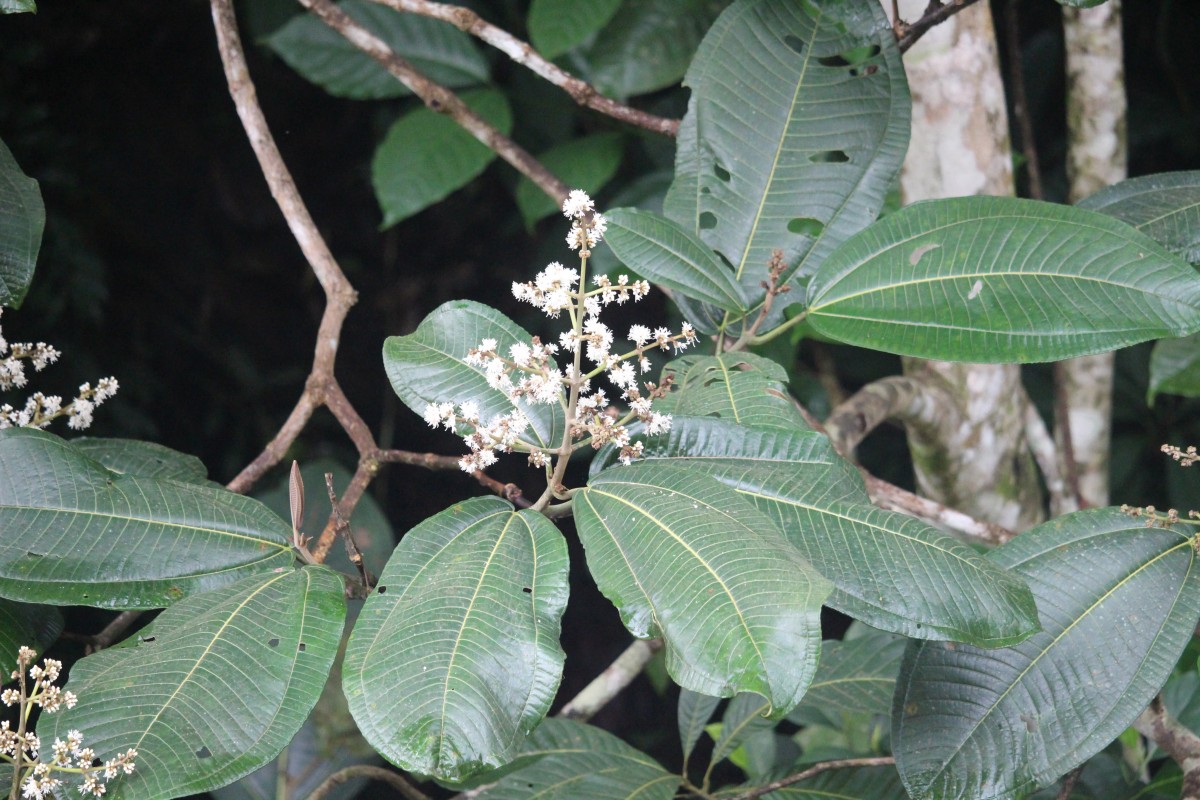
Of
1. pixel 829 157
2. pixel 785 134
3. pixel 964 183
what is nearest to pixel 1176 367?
pixel 964 183

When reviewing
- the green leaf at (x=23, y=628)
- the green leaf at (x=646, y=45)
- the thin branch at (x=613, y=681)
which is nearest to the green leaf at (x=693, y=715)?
the thin branch at (x=613, y=681)

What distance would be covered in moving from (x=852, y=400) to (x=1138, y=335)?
1.52 ft

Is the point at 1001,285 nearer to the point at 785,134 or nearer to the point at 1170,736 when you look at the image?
the point at 785,134

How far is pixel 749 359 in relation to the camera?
32.8 inches

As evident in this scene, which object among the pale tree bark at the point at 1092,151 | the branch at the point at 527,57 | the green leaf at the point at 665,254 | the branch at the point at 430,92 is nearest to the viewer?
the green leaf at the point at 665,254

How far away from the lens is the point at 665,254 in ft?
2.85

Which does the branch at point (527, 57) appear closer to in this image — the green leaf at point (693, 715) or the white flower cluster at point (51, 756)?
the green leaf at point (693, 715)

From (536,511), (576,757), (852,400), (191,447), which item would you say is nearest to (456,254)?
(191,447)

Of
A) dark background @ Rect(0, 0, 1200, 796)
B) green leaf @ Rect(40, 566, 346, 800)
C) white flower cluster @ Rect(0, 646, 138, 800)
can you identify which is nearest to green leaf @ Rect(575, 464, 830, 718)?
green leaf @ Rect(40, 566, 346, 800)

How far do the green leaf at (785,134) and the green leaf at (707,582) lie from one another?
0.38 meters

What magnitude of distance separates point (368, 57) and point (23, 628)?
3.82 ft

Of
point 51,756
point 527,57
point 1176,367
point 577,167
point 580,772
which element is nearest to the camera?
point 51,756

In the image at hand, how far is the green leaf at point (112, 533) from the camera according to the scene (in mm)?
681

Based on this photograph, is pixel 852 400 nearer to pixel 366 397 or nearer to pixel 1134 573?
pixel 1134 573
